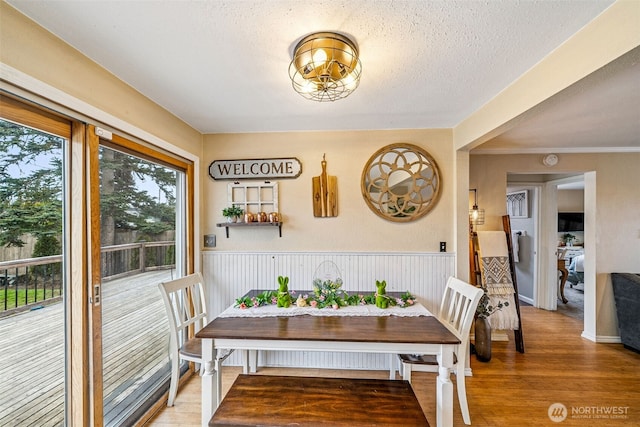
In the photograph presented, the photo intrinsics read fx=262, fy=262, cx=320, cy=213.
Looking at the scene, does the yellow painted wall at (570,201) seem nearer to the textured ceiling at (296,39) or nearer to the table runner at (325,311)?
the textured ceiling at (296,39)

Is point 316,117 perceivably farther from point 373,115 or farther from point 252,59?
point 252,59

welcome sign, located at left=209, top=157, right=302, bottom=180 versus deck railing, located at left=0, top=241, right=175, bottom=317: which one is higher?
welcome sign, located at left=209, top=157, right=302, bottom=180

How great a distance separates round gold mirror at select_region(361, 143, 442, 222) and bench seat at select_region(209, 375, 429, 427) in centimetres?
149

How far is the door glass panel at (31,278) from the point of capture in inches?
46.8

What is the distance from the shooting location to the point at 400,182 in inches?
102

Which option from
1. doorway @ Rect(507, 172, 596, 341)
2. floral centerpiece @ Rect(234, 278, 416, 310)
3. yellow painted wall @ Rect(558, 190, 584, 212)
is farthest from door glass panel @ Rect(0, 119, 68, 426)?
yellow painted wall @ Rect(558, 190, 584, 212)

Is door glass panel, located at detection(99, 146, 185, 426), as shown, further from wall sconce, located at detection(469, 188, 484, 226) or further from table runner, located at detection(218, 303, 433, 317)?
wall sconce, located at detection(469, 188, 484, 226)

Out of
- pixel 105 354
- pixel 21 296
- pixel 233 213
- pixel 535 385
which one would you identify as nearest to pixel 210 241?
pixel 233 213

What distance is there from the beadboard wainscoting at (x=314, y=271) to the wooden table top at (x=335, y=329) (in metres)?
0.76

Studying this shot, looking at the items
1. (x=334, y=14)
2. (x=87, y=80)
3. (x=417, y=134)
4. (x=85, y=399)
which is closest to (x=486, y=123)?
(x=417, y=134)

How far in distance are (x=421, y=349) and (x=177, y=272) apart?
85.3 inches

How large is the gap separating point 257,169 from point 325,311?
1534mm

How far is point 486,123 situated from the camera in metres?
2.00

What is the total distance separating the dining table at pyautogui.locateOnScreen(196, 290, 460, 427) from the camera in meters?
1.52
